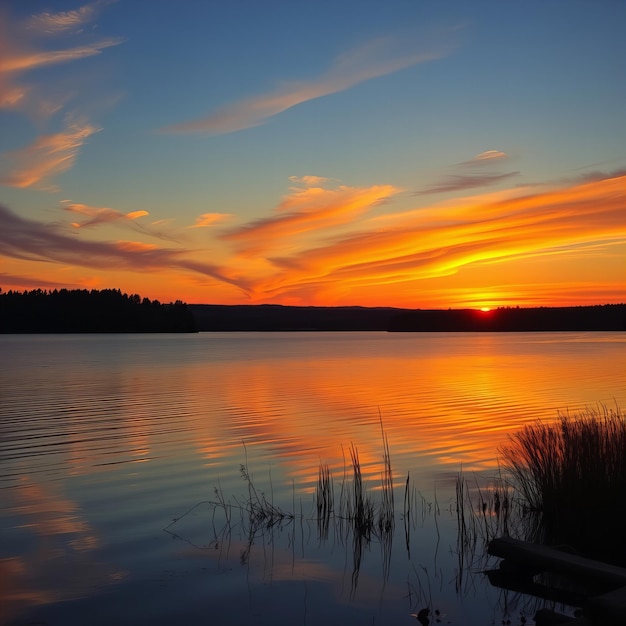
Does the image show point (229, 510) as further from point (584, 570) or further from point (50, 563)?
point (584, 570)

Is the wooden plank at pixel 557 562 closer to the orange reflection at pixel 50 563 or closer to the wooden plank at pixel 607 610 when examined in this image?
the wooden plank at pixel 607 610

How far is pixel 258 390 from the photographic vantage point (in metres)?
41.9

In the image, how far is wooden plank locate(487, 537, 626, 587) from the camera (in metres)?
7.45

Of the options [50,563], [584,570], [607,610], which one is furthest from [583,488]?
[50,563]

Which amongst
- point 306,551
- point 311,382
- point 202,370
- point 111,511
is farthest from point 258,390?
point 306,551

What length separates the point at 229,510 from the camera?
13.2m

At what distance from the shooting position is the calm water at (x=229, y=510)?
8.46 meters

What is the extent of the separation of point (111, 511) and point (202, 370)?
48.9 metres

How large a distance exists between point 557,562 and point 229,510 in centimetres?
687

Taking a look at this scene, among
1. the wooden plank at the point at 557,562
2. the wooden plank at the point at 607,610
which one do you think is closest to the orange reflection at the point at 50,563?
the wooden plank at the point at 557,562

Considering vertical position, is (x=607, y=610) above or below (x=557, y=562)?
above

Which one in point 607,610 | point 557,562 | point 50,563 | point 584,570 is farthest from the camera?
point 50,563

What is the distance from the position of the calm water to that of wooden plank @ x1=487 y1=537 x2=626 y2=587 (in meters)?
0.51

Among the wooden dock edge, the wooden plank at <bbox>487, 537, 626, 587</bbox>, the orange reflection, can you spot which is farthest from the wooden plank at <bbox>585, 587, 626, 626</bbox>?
the orange reflection
